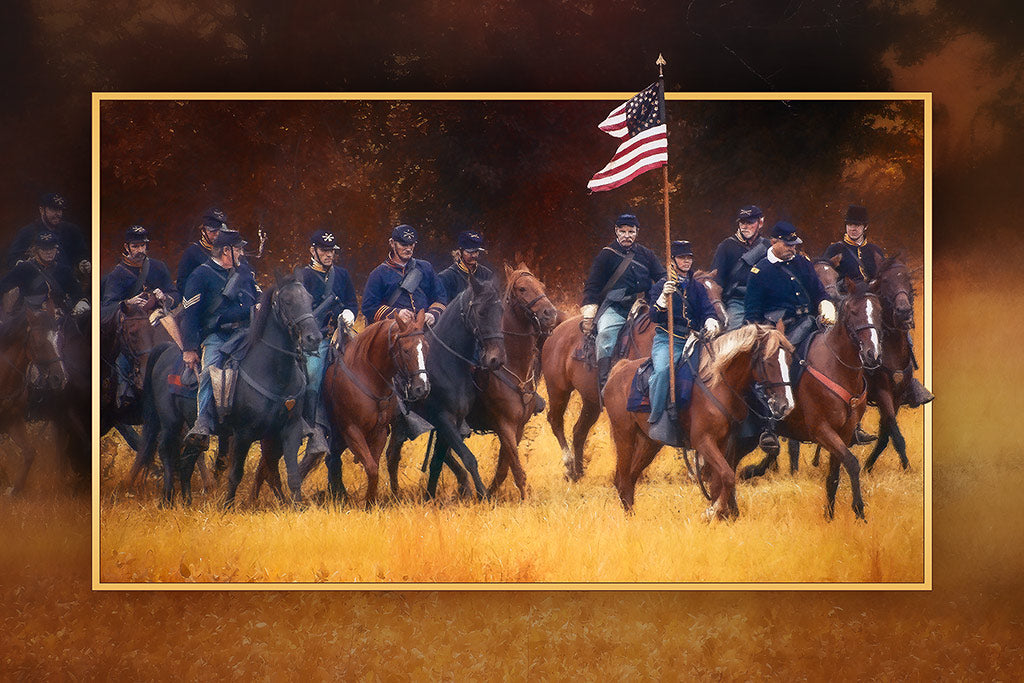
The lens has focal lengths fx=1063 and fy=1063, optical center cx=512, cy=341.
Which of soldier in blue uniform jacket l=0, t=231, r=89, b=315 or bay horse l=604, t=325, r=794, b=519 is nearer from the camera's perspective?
bay horse l=604, t=325, r=794, b=519

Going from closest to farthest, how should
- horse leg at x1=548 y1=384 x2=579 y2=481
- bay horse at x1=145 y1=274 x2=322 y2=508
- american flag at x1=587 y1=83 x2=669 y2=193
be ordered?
american flag at x1=587 y1=83 x2=669 y2=193 → bay horse at x1=145 y1=274 x2=322 y2=508 → horse leg at x1=548 y1=384 x2=579 y2=481

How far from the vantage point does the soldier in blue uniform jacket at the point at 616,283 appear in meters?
5.75

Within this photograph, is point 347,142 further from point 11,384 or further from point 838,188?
point 838,188

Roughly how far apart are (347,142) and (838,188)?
268 cm

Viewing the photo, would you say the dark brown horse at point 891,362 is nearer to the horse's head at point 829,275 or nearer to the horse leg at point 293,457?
the horse's head at point 829,275

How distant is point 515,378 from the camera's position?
5793mm

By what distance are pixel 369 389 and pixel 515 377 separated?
80 cm

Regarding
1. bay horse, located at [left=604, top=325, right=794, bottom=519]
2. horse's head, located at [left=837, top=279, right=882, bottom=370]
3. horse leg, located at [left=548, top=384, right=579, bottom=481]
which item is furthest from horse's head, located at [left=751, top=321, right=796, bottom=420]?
horse leg, located at [left=548, top=384, right=579, bottom=481]

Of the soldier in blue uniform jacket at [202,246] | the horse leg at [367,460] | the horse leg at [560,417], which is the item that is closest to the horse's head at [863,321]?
the horse leg at [560,417]

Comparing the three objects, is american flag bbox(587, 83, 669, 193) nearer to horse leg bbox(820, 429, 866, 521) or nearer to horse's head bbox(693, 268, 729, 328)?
horse's head bbox(693, 268, 729, 328)

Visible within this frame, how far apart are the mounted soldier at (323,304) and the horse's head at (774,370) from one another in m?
2.19

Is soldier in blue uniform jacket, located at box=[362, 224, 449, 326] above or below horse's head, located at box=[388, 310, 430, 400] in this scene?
above

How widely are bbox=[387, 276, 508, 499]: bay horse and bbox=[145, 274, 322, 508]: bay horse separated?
1.90 ft

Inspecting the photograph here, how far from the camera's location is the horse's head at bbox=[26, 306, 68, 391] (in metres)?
5.77
